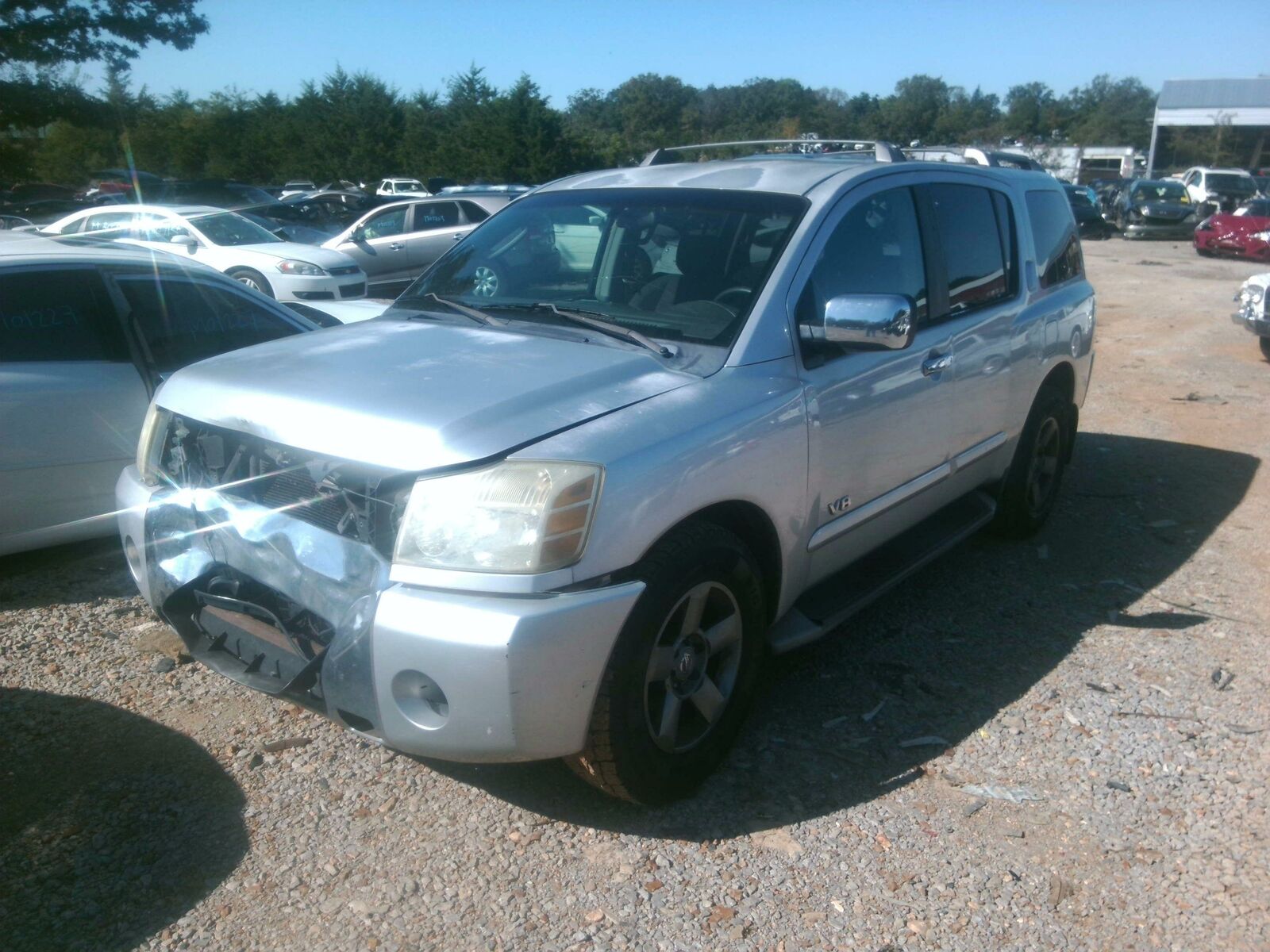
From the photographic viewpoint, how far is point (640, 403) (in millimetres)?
2975

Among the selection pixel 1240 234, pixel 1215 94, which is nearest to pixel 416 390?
pixel 1240 234

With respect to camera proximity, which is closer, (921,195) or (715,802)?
(715,802)

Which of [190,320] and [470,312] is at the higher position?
[470,312]

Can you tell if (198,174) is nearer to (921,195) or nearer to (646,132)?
(646,132)

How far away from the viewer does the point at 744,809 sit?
3.17 m

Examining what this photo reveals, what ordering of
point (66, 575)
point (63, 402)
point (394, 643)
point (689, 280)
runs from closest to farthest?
point (394, 643)
point (689, 280)
point (63, 402)
point (66, 575)

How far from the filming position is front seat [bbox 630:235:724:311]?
11.8 feet

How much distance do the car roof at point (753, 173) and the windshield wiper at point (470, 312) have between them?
2.51ft

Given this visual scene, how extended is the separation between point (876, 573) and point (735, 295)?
1.24 meters

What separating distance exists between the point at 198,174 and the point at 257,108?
18.4 feet

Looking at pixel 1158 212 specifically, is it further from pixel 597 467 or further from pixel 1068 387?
pixel 597 467

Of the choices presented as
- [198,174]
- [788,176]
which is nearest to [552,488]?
[788,176]

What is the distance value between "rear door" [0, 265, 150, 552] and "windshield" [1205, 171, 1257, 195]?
115 ft

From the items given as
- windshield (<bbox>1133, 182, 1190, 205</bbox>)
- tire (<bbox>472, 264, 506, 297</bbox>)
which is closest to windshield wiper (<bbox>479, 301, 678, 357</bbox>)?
tire (<bbox>472, 264, 506, 297</bbox>)
